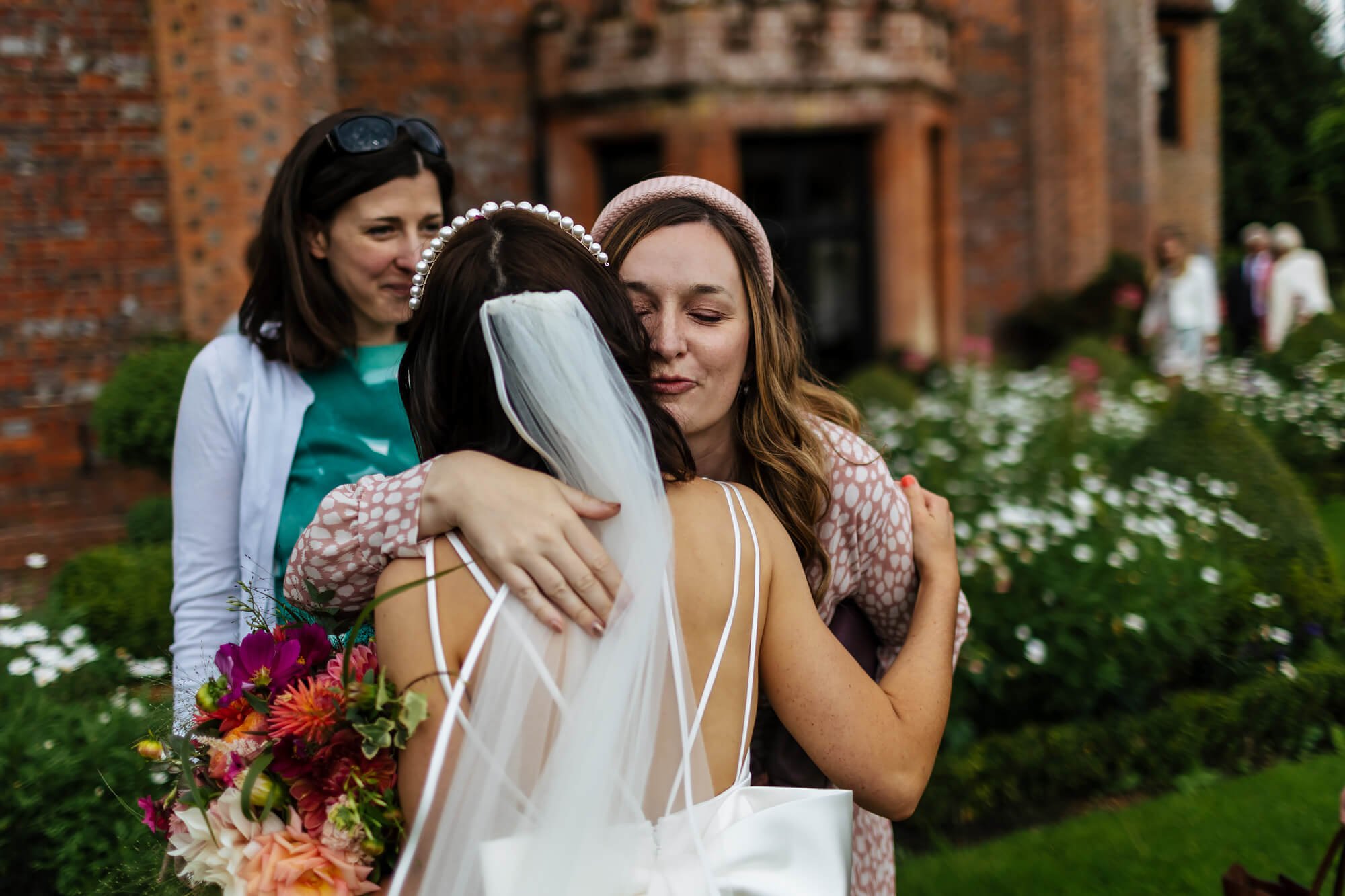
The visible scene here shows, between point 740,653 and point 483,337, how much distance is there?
1.76 feet

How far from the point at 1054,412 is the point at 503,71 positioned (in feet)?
21.9

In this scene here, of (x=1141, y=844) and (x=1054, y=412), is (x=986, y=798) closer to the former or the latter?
(x=1141, y=844)

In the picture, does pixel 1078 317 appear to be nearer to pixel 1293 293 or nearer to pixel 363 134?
pixel 1293 293

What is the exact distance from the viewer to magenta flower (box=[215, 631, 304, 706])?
1.42m

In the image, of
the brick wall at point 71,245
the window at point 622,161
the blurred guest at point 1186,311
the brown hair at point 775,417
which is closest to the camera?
the brown hair at point 775,417

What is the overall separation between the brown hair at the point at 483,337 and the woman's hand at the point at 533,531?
0.08 metres

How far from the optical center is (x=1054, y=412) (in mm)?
7188

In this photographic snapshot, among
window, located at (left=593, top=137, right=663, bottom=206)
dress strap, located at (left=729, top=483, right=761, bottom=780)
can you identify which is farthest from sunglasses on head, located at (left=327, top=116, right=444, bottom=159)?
window, located at (left=593, top=137, right=663, bottom=206)

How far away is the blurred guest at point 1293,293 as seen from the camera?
10.2 metres

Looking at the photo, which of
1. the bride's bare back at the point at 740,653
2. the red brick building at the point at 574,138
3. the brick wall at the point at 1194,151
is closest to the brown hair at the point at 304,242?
the bride's bare back at the point at 740,653

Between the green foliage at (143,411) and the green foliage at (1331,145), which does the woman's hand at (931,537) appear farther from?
the green foliage at (143,411)

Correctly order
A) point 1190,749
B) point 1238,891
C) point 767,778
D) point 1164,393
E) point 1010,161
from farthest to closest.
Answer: point 1010,161 < point 1164,393 < point 1190,749 < point 1238,891 < point 767,778

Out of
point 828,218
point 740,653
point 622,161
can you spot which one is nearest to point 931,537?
point 740,653

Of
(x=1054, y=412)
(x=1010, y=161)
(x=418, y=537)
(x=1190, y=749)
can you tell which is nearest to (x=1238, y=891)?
(x=418, y=537)
